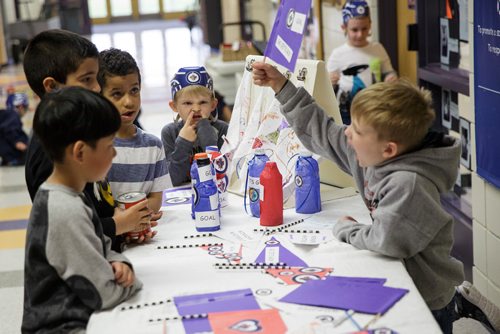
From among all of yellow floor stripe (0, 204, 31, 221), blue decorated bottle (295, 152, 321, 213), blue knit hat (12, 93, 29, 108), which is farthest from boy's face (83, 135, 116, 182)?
blue knit hat (12, 93, 29, 108)

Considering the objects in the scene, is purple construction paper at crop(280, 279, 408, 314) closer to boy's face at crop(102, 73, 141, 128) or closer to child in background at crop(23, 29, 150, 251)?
child in background at crop(23, 29, 150, 251)

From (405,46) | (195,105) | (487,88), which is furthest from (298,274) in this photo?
(405,46)

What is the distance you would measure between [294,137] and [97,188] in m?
0.90

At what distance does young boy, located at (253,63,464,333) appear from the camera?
7.68 ft

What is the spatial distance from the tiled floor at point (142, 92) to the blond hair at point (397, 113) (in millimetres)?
2573

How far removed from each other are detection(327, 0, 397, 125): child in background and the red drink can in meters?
3.50

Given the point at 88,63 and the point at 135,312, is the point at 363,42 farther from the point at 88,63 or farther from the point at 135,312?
the point at 135,312

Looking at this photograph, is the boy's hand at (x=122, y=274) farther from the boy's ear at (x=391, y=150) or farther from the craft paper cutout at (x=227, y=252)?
the boy's ear at (x=391, y=150)

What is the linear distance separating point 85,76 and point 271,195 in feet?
2.42

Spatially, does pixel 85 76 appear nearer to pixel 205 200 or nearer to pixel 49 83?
pixel 49 83

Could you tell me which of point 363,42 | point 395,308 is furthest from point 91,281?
point 363,42

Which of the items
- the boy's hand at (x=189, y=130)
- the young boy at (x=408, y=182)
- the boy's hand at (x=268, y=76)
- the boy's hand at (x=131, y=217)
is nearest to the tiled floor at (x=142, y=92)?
the boy's hand at (x=189, y=130)

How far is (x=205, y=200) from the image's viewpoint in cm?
277

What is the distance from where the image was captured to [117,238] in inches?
103
